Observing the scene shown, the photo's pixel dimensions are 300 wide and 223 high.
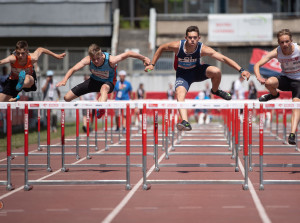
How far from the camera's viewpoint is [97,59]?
408 inches

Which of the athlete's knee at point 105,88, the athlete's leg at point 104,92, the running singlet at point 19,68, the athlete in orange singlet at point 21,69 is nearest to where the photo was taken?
the athlete's leg at point 104,92

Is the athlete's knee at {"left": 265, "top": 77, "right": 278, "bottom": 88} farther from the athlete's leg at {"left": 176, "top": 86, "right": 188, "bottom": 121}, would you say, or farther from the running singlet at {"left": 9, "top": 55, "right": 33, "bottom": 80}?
the running singlet at {"left": 9, "top": 55, "right": 33, "bottom": 80}

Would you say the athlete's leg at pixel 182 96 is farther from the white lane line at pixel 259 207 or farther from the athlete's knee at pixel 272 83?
the white lane line at pixel 259 207

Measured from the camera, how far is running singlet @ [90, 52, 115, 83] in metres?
10.6

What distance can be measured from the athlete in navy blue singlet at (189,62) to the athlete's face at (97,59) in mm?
1147

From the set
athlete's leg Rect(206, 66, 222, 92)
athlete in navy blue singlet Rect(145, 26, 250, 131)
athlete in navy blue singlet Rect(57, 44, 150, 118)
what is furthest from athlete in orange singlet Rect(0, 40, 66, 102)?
athlete's leg Rect(206, 66, 222, 92)

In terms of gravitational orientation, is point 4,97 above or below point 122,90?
below

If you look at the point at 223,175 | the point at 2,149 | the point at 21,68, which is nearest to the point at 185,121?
the point at 223,175

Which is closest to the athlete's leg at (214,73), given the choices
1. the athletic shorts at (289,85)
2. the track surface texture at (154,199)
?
the athletic shorts at (289,85)

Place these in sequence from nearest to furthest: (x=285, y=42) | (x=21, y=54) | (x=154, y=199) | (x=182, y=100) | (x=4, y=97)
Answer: (x=154, y=199), (x=285, y=42), (x=182, y=100), (x=21, y=54), (x=4, y=97)

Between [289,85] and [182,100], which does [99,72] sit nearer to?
[182,100]

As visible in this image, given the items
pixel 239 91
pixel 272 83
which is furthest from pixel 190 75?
pixel 239 91

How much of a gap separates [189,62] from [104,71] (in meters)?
1.73

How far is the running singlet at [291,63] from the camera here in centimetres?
950
